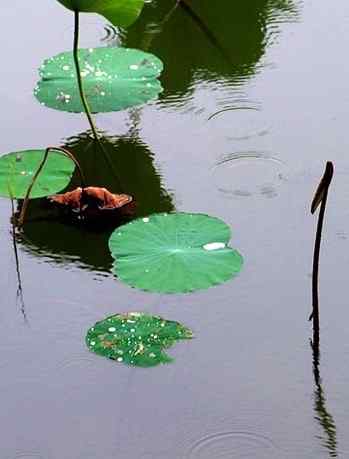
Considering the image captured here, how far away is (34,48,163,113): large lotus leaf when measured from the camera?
7.55 ft

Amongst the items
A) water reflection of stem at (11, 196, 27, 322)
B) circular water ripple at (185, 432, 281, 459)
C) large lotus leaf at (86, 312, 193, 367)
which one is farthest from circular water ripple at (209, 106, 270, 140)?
circular water ripple at (185, 432, 281, 459)

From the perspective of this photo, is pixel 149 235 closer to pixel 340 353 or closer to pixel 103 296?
pixel 103 296

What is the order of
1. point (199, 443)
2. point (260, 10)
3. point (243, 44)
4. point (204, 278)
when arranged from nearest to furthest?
point (199, 443) → point (204, 278) → point (243, 44) → point (260, 10)

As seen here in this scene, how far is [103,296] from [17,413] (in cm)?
30

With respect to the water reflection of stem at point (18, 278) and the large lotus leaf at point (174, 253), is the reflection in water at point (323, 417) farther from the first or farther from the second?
the water reflection of stem at point (18, 278)

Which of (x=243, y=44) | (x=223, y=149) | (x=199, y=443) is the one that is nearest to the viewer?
(x=199, y=443)

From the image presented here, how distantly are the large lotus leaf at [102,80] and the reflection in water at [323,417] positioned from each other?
0.82 m

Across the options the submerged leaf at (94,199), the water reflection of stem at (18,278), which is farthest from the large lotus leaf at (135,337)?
the submerged leaf at (94,199)

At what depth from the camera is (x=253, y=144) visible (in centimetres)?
226

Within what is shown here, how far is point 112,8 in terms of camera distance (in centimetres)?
213

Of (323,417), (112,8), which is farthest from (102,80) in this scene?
(323,417)

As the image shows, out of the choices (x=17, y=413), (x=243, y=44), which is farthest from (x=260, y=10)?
(x=17, y=413)

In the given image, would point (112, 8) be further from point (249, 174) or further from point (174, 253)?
point (174, 253)

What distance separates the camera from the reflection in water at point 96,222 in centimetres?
200
